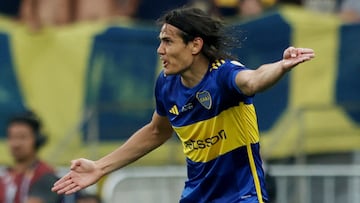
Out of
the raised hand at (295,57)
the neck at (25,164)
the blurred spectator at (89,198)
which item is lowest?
the blurred spectator at (89,198)

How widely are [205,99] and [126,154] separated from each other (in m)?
0.89

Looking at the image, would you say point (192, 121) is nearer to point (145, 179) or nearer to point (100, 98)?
point (145, 179)

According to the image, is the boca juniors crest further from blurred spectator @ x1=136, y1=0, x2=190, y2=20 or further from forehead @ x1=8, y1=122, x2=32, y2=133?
blurred spectator @ x1=136, y1=0, x2=190, y2=20

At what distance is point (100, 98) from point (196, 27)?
562 centimetres

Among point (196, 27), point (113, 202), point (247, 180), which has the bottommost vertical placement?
point (113, 202)

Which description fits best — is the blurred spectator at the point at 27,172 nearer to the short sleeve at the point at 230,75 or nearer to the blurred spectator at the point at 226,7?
the blurred spectator at the point at 226,7

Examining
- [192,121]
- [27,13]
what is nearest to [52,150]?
[27,13]

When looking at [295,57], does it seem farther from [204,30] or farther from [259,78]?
[204,30]

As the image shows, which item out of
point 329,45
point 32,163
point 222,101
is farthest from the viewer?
point 329,45

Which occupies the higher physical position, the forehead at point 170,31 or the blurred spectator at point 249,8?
the forehead at point 170,31

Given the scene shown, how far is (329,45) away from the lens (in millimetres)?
13242

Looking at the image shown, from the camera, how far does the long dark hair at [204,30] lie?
8.17m

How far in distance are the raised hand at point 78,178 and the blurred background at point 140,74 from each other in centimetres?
418

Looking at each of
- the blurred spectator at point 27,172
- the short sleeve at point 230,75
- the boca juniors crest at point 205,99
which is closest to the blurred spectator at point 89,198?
the blurred spectator at point 27,172
